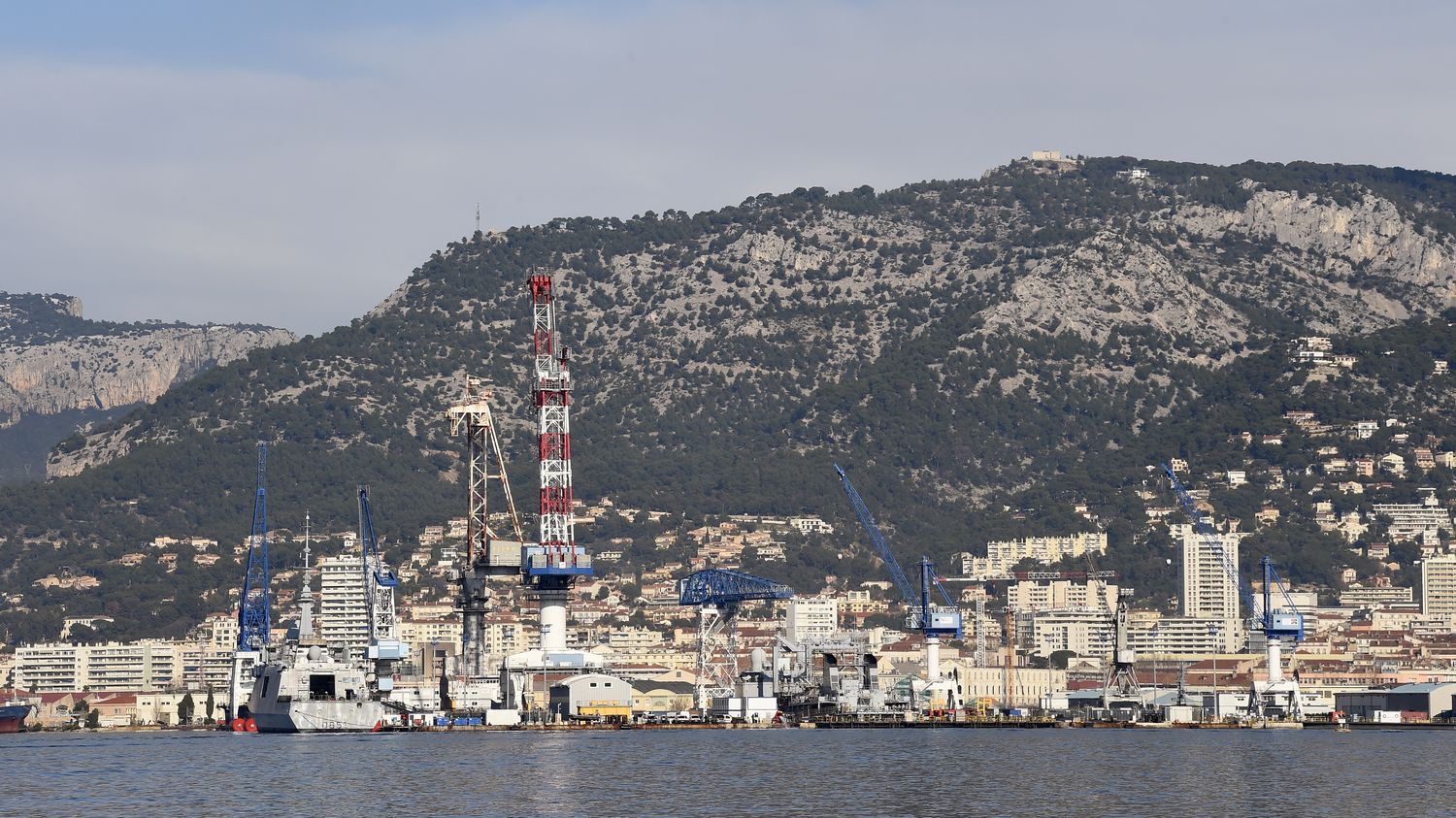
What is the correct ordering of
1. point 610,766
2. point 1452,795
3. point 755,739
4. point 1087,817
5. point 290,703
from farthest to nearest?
→ point 290,703 → point 755,739 → point 610,766 → point 1452,795 → point 1087,817

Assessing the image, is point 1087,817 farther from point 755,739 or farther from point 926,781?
point 755,739

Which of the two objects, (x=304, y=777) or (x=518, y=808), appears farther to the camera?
(x=304, y=777)

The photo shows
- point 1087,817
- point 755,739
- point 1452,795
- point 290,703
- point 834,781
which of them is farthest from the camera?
point 290,703

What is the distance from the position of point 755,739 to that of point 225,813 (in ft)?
247

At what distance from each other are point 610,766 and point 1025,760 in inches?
928

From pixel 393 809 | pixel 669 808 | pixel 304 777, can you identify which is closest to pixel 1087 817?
pixel 669 808

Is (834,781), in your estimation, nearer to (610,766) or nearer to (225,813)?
(610,766)

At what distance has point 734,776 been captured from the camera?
12912 centimetres

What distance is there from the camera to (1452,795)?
378 feet

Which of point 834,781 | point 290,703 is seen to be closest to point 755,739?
point 290,703

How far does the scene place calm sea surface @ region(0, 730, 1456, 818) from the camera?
359 ft

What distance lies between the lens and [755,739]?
178625 mm

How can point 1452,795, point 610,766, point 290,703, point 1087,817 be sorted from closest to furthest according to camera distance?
point 1087,817 → point 1452,795 → point 610,766 → point 290,703

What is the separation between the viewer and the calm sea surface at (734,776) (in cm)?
10950
